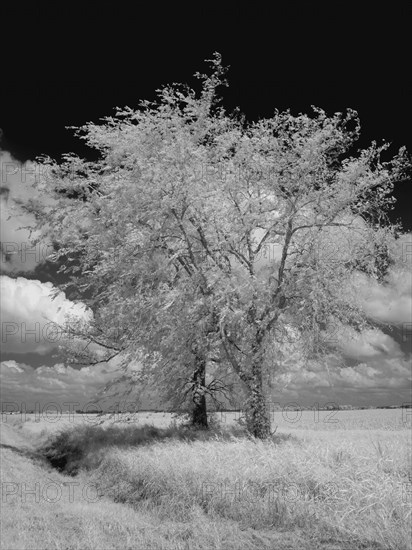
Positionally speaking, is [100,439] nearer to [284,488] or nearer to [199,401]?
[199,401]

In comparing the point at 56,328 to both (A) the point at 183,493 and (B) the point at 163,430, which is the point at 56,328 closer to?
(B) the point at 163,430

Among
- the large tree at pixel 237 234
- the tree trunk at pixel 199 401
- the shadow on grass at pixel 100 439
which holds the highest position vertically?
the large tree at pixel 237 234

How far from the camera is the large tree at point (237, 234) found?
1831cm

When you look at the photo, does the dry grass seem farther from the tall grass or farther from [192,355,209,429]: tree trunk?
[192,355,209,429]: tree trunk

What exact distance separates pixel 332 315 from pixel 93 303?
11124 mm

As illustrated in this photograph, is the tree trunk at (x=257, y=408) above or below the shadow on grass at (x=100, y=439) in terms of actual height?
above

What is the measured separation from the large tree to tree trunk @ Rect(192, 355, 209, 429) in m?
3.51

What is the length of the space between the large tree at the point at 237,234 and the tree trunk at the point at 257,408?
0.04 m

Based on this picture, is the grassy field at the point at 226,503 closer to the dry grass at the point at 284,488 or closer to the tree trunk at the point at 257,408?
the dry grass at the point at 284,488

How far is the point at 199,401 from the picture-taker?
24297 millimetres

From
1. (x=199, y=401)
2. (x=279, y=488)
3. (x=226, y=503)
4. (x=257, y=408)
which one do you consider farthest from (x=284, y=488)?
(x=199, y=401)

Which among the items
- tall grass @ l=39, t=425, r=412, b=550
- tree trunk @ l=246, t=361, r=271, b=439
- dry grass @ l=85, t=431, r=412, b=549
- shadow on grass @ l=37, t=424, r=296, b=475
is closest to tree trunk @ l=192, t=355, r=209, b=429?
shadow on grass @ l=37, t=424, r=296, b=475

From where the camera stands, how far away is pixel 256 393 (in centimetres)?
1884

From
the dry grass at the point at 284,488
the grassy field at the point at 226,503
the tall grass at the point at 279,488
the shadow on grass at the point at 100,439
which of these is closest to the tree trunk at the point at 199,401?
the shadow on grass at the point at 100,439
